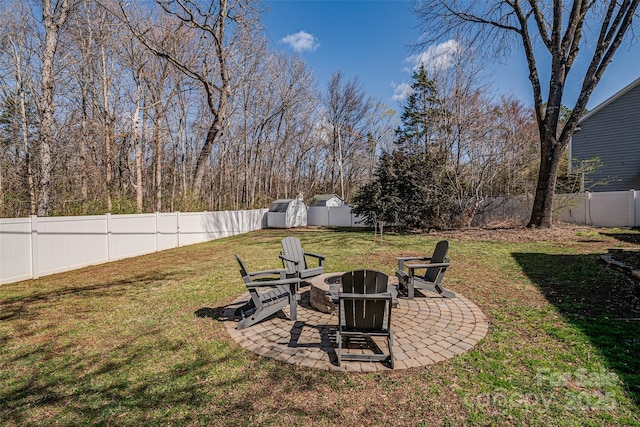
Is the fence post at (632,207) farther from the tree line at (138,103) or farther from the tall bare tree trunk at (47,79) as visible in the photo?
the tall bare tree trunk at (47,79)

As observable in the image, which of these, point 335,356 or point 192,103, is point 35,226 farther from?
point 192,103

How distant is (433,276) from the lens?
15.7 ft

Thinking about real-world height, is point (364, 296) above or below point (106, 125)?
below

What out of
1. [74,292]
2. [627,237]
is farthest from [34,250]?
[627,237]

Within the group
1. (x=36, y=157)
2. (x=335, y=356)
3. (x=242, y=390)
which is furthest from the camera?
(x=36, y=157)

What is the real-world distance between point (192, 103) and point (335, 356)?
2084 centimetres

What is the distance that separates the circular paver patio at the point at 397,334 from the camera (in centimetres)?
295

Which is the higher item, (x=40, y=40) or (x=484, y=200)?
(x=40, y=40)

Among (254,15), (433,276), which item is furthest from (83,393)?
(254,15)

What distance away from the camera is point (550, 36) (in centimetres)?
1199

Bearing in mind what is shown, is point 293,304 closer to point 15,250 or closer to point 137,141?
point 15,250

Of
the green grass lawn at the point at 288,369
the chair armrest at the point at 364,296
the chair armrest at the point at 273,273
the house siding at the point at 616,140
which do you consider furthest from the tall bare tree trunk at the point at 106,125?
the house siding at the point at 616,140

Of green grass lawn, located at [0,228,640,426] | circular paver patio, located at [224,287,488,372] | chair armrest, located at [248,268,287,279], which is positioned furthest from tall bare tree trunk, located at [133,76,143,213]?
circular paver patio, located at [224,287,488,372]

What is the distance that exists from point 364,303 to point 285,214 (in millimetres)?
16950
